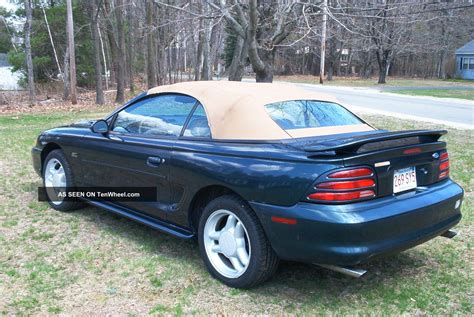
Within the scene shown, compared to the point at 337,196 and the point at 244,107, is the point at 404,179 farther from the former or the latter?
the point at 244,107

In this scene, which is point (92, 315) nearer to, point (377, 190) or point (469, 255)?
point (377, 190)

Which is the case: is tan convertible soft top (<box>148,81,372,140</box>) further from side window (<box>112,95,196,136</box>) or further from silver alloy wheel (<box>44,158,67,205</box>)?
silver alloy wheel (<box>44,158,67,205</box>)

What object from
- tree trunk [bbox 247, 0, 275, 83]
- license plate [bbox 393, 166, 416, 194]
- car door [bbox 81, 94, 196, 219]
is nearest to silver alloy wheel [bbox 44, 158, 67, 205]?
car door [bbox 81, 94, 196, 219]

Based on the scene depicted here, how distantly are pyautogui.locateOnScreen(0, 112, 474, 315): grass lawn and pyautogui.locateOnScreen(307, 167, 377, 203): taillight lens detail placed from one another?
81 centimetres

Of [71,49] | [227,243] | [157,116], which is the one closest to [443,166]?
[227,243]

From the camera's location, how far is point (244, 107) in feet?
12.4

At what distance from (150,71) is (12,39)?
17.1 meters

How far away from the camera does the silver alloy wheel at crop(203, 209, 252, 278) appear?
3420mm

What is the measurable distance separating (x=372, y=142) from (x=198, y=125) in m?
1.46

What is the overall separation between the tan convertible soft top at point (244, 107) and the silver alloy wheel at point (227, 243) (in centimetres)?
64

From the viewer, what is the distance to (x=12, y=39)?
106ft

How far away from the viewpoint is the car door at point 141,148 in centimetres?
396

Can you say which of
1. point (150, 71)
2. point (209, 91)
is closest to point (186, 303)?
point (209, 91)

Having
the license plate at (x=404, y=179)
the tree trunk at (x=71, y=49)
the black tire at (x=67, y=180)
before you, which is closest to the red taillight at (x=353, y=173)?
the license plate at (x=404, y=179)
